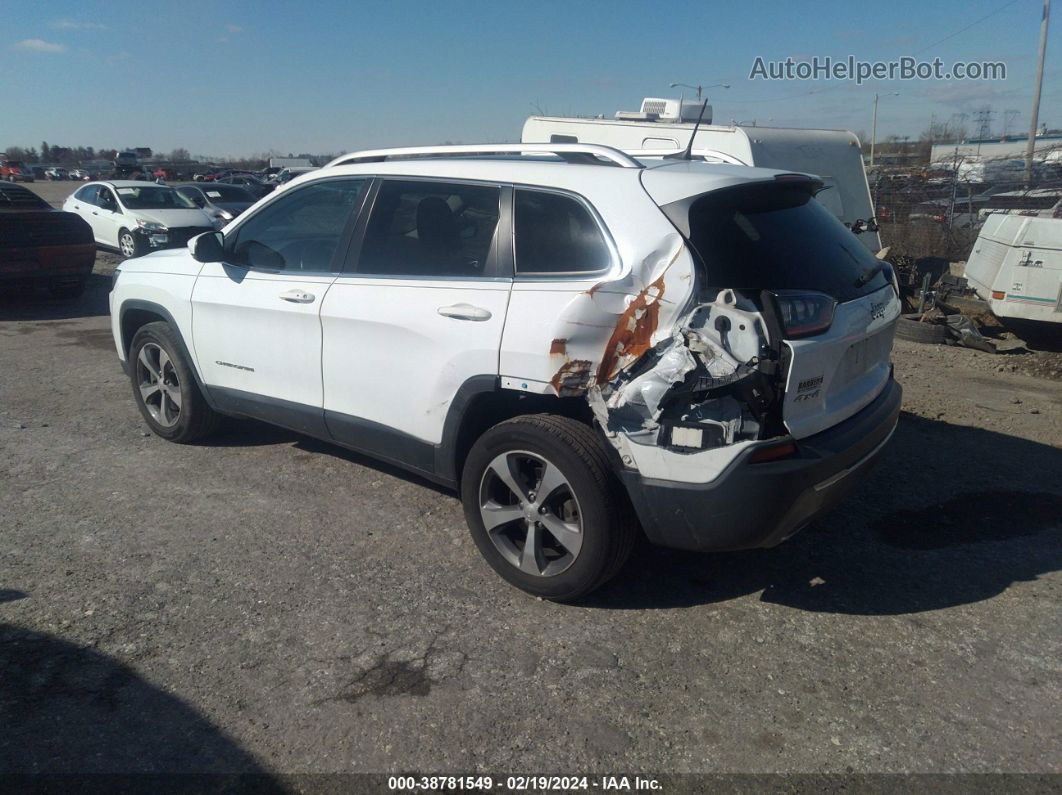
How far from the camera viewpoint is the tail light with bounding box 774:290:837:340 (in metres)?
3.21

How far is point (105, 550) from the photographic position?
4.23m

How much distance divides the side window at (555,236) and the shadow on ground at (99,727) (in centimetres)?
223

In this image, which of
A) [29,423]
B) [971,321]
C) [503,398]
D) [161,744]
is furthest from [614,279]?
[971,321]

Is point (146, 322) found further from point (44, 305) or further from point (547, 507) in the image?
point (44, 305)

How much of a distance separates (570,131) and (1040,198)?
7.83m

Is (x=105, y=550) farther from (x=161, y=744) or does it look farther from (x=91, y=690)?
(x=161, y=744)

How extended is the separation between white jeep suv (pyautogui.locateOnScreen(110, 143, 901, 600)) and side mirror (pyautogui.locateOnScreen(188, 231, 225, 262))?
0.55 metres

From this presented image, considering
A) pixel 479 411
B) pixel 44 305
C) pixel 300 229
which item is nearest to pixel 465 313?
pixel 479 411

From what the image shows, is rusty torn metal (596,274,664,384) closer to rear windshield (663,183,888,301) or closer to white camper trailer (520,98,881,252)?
rear windshield (663,183,888,301)

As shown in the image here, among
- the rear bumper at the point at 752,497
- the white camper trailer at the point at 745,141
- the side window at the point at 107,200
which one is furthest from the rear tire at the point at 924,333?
the side window at the point at 107,200

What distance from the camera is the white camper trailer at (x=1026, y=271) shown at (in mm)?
8188

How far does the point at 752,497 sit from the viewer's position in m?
3.21

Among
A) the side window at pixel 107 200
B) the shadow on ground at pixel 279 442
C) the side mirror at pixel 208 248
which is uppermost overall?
the side window at pixel 107 200

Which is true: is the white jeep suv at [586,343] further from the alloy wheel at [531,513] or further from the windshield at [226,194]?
the windshield at [226,194]
